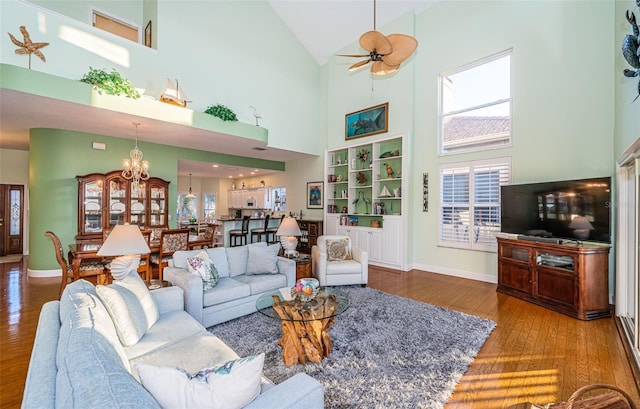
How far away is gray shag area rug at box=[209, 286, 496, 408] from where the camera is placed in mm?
1950

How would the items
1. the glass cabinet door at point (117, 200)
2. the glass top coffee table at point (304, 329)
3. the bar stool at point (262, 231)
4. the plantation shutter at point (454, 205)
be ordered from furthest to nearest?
1. the bar stool at point (262, 231)
2. the glass cabinet door at point (117, 200)
3. the plantation shutter at point (454, 205)
4. the glass top coffee table at point (304, 329)

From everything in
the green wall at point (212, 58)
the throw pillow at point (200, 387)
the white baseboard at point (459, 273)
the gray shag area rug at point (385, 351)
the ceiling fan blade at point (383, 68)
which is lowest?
the gray shag area rug at point (385, 351)

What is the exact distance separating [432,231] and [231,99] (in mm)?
5091

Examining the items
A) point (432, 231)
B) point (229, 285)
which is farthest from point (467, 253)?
point (229, 285)

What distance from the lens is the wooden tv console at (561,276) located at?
325 cm

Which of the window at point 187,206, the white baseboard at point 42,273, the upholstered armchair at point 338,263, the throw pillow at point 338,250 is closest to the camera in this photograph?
the upholstered armchair at point 338,263

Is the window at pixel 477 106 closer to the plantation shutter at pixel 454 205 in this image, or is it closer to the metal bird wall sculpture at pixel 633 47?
the plantation shutter at pixel 454 205

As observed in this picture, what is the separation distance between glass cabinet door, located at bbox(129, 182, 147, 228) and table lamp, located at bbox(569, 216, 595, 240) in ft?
25.0

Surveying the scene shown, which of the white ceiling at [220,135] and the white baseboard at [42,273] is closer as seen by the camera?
the white ceiling at [220,135]

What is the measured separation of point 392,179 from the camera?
235 inches

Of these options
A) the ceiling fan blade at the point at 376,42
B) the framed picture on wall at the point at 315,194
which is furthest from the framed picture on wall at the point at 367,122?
the ceiling fan blade at the point at 376,42

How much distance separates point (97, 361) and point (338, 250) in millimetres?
3849

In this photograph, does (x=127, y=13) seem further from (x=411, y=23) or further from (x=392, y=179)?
(x=392, y=179)

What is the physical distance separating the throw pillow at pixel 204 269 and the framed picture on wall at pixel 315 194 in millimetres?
4793
